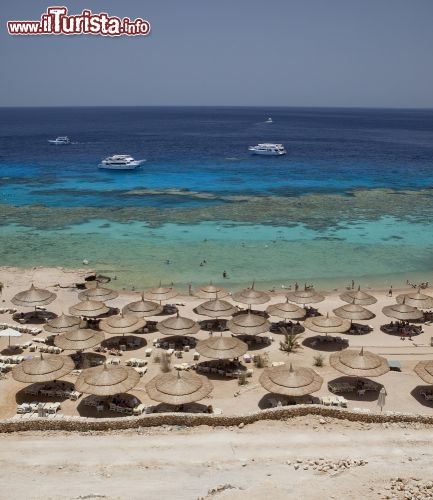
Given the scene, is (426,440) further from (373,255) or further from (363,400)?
(373,255)

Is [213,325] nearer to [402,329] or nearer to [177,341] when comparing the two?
[177,341]

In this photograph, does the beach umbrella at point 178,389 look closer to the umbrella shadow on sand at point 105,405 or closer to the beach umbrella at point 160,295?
the umbrella shadow on sand at point 105,405

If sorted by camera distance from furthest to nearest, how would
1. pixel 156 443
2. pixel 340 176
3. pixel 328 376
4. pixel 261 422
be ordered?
pixel 340 176 < pixel 328 376 < pixel 261 422 < pixel 156 443

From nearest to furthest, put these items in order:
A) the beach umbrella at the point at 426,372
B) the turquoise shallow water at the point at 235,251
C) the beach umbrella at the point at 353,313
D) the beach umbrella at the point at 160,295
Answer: the beach umbrella at the point at 426,372 → the beach umbrella at the point at 353,313 → the beach umbrella at the point at 160,295 → the turquoise shallow water at the point at 235,251

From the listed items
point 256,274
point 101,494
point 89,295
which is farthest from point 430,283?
point 101,494

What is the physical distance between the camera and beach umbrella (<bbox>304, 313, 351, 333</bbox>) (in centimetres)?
2200

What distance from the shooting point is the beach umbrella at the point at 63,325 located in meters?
21.8

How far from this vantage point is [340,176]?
7244 centimetres

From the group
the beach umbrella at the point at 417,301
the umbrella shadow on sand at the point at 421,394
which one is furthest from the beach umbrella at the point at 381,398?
the beach umbrella at the point at 417,301

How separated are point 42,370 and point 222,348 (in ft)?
22.1

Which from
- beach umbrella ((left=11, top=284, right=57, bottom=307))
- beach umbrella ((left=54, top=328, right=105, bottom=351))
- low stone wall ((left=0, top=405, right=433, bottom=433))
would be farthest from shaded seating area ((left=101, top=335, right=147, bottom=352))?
low stone wall ((left=0, top=405, right=433, bottom=433))

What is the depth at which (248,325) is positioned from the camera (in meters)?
21.8

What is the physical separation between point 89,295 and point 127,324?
13.9 ft

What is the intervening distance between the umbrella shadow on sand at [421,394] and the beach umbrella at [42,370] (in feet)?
41.9
